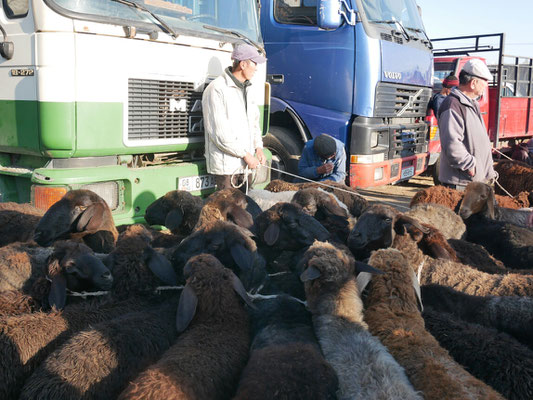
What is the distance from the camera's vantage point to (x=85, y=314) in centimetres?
343

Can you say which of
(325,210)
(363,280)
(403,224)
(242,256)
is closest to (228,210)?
(242,256)

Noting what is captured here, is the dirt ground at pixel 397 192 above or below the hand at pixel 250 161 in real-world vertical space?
below

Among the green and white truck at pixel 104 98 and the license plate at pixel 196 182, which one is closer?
the green and white truck at pixel 104 98

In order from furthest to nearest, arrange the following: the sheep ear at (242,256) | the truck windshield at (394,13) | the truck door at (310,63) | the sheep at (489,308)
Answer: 1. the truck windshield at (394,13)
2. the truck door at (310,63)
3. the sheep ear at (242,256)
4. the sheep at (489,308)

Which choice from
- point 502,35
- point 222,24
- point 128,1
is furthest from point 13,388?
point 502,35

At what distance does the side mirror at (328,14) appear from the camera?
8.32m

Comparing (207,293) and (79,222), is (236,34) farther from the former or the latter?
(207,293)

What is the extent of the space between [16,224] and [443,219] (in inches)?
162

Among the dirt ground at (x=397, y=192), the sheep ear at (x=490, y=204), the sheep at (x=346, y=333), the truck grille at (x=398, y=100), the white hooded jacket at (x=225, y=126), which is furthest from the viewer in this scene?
the dirt ground at (x=397, y=192)

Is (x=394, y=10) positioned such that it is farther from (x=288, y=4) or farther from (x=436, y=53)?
(x=436, y=53)

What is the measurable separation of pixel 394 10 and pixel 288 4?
1.91 m

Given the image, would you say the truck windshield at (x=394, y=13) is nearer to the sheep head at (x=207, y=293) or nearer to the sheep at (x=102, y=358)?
the sheep head at (x=207, y=293)

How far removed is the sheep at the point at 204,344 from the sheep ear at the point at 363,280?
746mm

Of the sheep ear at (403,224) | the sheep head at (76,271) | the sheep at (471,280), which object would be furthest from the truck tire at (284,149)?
the sheep head at (76,271)
